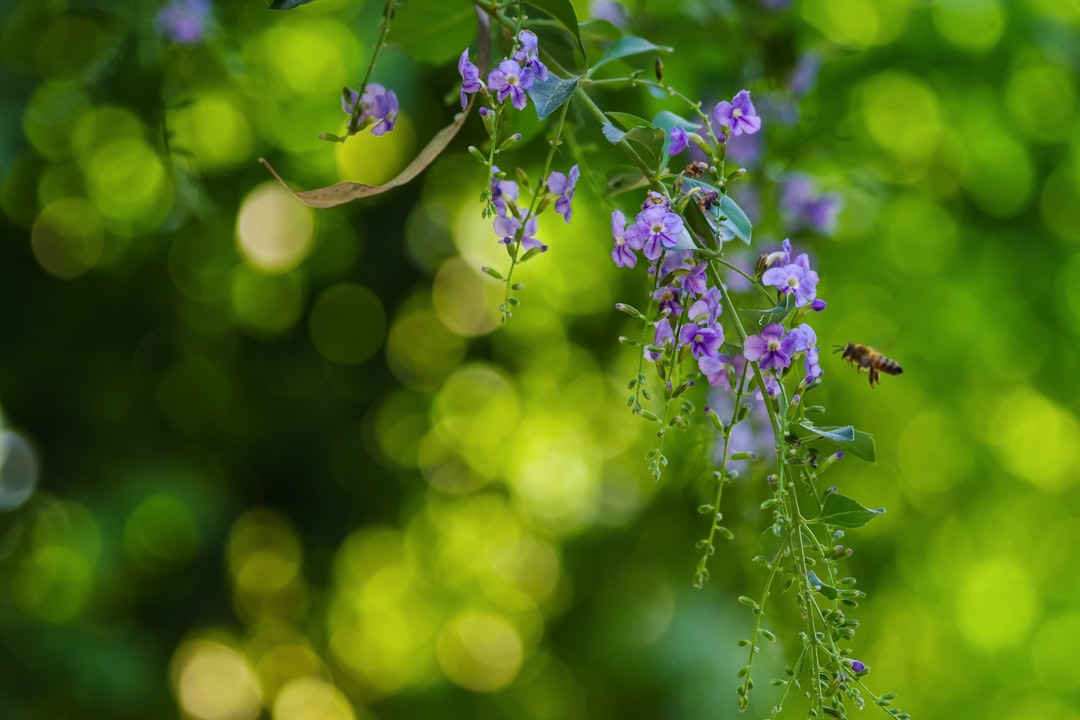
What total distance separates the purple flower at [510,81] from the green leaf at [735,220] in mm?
130

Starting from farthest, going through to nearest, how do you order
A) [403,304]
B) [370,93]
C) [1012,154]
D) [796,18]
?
1. [403,304]
2. [1012,154]
3. [796,18]
4. [370,93]

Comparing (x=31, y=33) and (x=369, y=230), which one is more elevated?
(x=31, y=33)

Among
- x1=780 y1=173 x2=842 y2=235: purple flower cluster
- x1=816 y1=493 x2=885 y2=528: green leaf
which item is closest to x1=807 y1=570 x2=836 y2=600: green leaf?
x1=816 y1=493 x2=885 y2=528: green leaf

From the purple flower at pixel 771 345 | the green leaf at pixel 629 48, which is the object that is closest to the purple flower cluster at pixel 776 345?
the purple flower at pixel 771 345

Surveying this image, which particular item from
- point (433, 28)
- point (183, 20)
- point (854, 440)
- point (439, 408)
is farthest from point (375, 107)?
point (439, 408)

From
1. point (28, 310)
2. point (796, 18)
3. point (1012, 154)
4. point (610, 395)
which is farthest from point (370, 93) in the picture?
point (610, 395)

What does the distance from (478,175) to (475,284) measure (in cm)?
Answer: 38

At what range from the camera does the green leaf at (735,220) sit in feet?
1.78

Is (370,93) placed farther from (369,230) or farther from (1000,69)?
(369,230)

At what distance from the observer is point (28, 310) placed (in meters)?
2.31

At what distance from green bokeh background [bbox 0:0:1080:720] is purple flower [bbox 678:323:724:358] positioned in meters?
1.01

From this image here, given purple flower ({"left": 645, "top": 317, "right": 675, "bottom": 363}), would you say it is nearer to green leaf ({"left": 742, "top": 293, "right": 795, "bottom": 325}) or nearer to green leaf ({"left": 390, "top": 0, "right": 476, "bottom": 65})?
green leaf ({"left": 742, "top": 293, "right": 795, "bottom": 325})

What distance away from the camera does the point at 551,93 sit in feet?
1.79

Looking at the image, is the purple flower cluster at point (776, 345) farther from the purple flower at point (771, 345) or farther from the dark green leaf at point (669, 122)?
the dark green leaf at point (669, 122)
